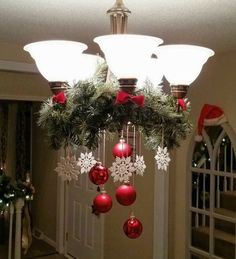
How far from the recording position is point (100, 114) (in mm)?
1254

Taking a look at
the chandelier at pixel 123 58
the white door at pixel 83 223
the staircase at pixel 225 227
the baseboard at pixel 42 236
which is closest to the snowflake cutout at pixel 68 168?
the chandelier at pixel 123 58

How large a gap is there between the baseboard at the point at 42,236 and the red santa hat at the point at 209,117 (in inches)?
110

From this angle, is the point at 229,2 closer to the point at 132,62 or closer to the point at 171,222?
the point at 132,62

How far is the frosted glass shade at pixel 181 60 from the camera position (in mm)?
1149

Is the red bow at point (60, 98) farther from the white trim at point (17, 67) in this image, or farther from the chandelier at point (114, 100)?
the white trim at point (17, 67)

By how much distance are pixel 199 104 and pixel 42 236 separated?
323 centimetres

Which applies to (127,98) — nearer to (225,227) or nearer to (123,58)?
(123,58)

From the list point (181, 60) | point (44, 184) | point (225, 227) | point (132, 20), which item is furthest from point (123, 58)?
point (44, 184)

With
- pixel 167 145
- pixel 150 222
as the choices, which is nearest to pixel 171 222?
pixel 150 222

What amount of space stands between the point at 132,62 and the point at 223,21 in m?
1.12

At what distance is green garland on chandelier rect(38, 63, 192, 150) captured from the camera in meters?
1.24

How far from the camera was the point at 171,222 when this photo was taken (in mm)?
3150

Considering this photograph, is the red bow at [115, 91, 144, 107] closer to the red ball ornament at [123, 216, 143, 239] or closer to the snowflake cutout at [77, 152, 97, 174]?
the snowflake cutout at [77, 152, 97, 174]

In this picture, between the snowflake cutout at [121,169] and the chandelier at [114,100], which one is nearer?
the chandelier at [114,100]
